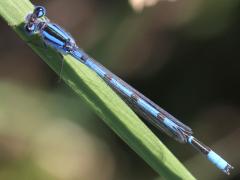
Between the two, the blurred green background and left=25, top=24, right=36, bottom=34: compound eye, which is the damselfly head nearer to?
left=25, top=24, right=36, bottom=34: compound eye

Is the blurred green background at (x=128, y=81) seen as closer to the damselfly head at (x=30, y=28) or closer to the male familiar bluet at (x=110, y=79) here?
the male familiar bluet at (x=110, y=79)

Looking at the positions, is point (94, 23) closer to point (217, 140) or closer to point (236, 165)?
point (217, 140)

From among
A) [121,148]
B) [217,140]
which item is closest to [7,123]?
[121,148]

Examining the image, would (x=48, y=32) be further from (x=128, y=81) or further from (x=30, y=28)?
(x=128, y=81)

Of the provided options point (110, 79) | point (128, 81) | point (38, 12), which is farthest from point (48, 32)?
point (128, 81)

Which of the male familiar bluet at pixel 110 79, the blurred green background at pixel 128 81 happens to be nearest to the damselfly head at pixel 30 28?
the male familiar bluet at pixel 110 79
